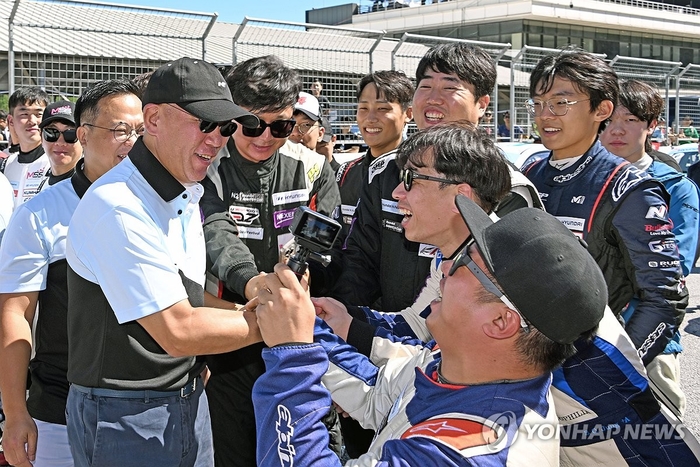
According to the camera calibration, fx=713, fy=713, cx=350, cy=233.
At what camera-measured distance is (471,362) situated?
5.90ft

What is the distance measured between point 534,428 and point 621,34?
181ft

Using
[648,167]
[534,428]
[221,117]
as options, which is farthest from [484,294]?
[648,167]

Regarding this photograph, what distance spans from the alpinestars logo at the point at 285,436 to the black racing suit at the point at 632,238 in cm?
178

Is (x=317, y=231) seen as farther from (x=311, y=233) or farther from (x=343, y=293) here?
(x=343, y=293)

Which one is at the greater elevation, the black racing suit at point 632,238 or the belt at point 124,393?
the black racing suit at point 632,238

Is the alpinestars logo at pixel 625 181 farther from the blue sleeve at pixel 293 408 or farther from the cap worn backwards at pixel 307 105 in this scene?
the cap worn backwards at pixel 307 105

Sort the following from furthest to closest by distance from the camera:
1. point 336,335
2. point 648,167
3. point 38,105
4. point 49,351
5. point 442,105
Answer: point 38,105, point 648,167, point 442,105, point 49,351, point 336,335

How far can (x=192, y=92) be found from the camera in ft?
7.87

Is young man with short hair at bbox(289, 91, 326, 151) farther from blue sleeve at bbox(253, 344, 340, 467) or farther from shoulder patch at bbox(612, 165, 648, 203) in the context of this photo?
blue sleeve at bbox(253, 344, 340, 467)

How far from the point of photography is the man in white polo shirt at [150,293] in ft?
7.27

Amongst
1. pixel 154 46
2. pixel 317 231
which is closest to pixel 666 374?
pixel 317 231

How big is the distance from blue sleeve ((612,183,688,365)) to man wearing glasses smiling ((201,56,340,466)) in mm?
1564

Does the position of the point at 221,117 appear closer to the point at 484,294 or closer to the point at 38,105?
the point at 484,294

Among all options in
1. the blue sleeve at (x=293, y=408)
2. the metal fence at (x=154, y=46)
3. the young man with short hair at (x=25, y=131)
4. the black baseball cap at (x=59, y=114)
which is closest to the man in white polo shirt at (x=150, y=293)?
the blue sleeve at (x=293, y=408)
